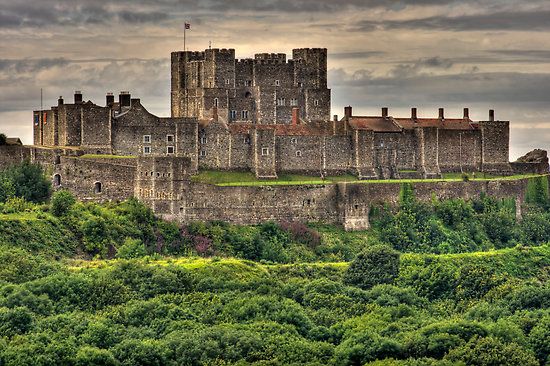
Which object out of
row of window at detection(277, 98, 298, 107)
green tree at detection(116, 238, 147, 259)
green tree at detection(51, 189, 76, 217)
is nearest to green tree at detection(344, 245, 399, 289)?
green tree at detection(116, 238, 147, 259)

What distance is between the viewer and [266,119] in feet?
336

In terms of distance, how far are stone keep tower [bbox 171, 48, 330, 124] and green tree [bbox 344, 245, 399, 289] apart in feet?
47.3

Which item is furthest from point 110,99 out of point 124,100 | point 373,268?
point 373,268

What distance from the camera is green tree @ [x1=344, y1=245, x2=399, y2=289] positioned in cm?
8725

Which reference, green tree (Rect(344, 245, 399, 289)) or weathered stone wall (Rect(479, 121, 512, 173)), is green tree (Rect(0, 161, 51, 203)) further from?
weathered stone wall (Rect(479, 121, 512, 173))

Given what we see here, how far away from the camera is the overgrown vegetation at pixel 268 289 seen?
75625 millimetres

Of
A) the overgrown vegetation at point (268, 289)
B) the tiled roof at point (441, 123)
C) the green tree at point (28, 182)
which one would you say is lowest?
the overgrown vegetation at point (268, 289)

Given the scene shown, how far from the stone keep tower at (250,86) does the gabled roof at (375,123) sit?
2.09 metres

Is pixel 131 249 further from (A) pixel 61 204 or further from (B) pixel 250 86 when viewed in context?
(B) pixel 250 86

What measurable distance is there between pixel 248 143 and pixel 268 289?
51.2 feet

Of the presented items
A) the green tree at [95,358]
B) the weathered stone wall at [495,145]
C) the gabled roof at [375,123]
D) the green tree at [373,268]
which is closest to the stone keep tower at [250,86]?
the gabled roof at [375,123]

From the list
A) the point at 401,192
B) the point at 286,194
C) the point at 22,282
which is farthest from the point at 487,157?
the point at 22,282

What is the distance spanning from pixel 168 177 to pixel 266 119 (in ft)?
42.6

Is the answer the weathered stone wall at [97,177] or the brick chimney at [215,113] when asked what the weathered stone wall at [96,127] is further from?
the brick chimney at [215,113]
